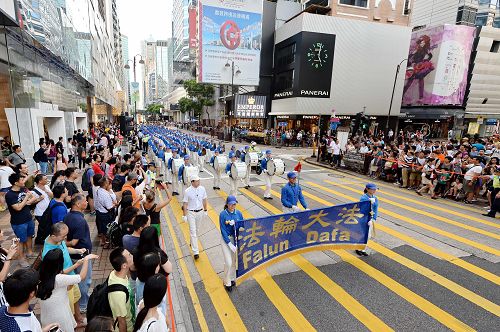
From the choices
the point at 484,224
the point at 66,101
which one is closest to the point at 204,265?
the point at 484,224

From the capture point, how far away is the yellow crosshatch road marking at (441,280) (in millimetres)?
4879

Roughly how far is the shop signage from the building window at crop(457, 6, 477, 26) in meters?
41.2

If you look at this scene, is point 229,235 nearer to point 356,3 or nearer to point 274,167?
point 274,167

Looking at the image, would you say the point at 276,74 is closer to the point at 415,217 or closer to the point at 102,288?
the point at 415,217

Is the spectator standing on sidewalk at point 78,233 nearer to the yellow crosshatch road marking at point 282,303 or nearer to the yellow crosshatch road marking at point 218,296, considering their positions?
the yellow crosshatch road marking at point 218,296

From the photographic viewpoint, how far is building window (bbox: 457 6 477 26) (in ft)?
163

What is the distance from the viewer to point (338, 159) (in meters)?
18.5

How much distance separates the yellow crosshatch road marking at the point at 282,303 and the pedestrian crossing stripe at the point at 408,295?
6.54 feet

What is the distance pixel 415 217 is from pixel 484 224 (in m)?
1.94

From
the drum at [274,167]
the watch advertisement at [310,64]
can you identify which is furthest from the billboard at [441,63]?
the drum at [274,167]

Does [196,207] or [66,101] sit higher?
[66,101]

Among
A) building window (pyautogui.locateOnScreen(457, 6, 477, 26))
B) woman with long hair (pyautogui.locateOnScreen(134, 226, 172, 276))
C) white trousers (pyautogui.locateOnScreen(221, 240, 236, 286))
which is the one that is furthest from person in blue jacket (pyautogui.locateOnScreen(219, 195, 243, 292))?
building window (pyautogui.locateOnScreen(457, 6, 477, 26))

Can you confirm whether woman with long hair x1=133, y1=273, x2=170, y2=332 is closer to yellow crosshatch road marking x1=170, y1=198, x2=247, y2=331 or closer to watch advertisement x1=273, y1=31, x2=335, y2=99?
yellow crosshatch road marking x1=170, y1=198, x2=247, y2=331

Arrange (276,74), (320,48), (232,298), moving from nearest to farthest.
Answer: (232,298), (320,48), (276,74)
